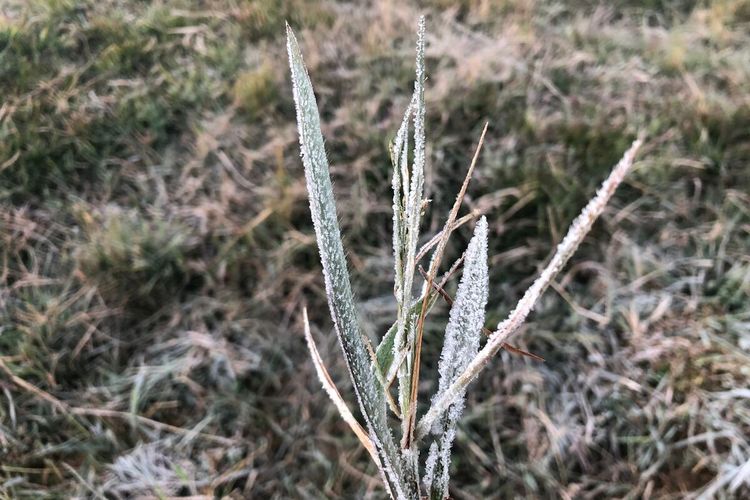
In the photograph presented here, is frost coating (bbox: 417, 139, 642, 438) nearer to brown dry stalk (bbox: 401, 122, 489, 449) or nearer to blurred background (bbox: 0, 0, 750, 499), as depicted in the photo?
brown dry stalk (bbox: 401, 122, 489, 449)

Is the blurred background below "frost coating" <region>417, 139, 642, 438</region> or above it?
below

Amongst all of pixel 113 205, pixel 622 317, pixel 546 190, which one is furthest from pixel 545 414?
pixel 113 205

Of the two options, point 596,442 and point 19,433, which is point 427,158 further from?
point 19,433

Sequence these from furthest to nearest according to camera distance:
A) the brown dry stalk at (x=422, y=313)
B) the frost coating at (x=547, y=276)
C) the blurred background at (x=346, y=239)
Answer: the blurred background at (x=346, y=239)
the brown dry stalk at (x=422, y=313)
the frost coating at (x=547, y=276)

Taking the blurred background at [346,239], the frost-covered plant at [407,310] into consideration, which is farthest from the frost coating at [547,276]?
the blurred background at [346,239]

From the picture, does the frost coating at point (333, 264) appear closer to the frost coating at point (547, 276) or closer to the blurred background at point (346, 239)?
the frost coating at point (547, 276)

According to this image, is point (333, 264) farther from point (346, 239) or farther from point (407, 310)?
point (346, 239)

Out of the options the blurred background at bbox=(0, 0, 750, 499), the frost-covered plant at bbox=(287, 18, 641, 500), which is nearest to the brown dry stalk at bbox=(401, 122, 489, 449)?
the frost-covered plant at bbox=(287, 18, 641, 500)
